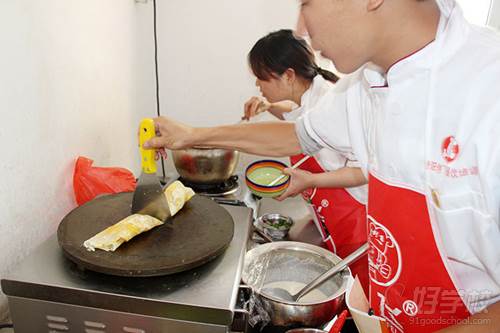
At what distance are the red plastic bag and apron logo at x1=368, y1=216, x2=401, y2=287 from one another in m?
0.72

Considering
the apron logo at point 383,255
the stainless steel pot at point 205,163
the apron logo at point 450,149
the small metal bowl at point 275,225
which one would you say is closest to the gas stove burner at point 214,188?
the stainless steel pot at point 205,163

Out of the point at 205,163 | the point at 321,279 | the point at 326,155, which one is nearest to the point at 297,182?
the point at 326,155

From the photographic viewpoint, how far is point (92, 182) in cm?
112

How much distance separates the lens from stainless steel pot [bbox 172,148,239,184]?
1.44 m

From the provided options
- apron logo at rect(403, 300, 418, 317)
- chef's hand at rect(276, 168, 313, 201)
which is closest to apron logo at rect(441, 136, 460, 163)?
apron logo at rect(403, 300, 418, 317)

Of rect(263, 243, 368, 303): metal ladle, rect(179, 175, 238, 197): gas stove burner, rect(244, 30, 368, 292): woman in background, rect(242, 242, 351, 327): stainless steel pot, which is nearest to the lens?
rect(242, 242, 351, 327): stainless steel pot

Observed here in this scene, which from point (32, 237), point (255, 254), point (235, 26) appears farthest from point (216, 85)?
point (32, 237)

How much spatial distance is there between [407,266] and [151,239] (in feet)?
1.74

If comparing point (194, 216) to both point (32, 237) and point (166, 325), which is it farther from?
point (32, 237)

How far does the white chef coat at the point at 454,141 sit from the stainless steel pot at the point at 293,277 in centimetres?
31

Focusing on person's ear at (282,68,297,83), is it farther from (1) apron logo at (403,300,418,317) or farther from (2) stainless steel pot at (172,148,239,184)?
(1) apron logo at (403,300,418,317)

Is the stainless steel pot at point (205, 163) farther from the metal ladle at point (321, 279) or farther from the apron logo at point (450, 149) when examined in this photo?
the apron logo at point (450, 149)

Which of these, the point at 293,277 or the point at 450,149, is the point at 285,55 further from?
the point at 450,149

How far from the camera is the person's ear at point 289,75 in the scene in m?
1.62
